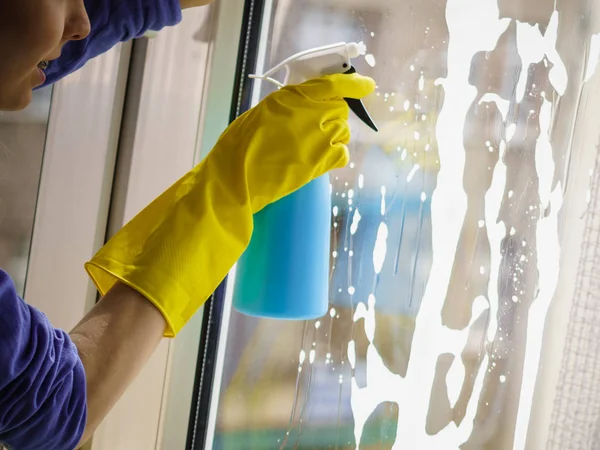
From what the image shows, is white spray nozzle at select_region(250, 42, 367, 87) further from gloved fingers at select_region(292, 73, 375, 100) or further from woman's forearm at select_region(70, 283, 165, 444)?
woman's forearm at select_region(70, 283, 165, 444)

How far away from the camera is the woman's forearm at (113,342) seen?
0.68m

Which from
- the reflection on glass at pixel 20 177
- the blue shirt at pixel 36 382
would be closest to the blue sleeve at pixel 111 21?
the reflection on glass at pixel 20 177

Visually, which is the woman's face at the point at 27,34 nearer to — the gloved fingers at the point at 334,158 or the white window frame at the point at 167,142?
the gloved fingers at the point at 334,158

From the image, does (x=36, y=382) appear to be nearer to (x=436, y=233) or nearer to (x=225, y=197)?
(x=225, y=197)

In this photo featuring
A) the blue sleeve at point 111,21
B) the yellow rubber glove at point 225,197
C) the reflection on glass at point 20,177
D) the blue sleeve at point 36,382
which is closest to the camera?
the blue sleeve at point 36,382

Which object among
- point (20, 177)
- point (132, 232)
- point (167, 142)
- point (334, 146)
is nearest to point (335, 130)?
point (334, 146)

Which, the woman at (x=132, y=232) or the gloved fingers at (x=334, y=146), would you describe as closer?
the woman at (x=132, y=232)

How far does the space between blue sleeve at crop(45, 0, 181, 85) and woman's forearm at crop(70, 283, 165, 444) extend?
0.32m

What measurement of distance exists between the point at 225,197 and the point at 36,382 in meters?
0.30

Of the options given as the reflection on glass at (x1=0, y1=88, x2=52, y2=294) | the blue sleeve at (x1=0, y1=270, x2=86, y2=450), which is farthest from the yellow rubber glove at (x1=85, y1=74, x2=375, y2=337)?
the reflection on glass at (x1=0, y1=88, x2=52, y2=294)

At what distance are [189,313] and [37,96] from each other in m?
0.47

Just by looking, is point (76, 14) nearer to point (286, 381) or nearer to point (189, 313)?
point (189, 313)

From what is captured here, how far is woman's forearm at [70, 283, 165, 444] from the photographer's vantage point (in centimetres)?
68

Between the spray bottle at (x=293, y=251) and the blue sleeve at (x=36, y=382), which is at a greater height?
the spray bottle at (x=293, y=251)
